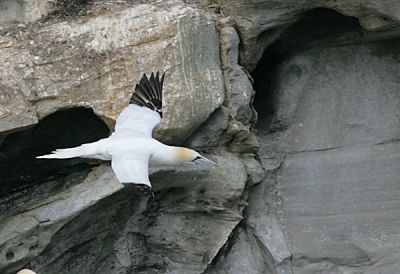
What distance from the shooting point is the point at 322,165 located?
18.2 feet

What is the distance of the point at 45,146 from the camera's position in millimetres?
5148

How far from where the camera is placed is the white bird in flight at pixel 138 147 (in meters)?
4.43

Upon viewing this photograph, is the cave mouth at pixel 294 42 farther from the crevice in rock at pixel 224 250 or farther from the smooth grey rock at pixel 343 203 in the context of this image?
the crevice in rock at pixel 224 250

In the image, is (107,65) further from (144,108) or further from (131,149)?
(131,149)

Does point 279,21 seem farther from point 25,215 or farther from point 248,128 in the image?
point 25,215

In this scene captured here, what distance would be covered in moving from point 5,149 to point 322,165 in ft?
5.04

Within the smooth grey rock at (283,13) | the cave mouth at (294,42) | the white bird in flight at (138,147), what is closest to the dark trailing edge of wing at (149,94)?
the white bird in flight at (138,147)

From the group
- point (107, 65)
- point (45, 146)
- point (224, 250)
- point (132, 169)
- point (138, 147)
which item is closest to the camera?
point (132, 169)

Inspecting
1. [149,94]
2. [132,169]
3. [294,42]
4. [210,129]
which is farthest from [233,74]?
[132,169]

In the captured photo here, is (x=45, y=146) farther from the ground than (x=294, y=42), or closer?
closer

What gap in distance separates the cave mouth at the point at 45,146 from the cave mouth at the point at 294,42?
927 mm

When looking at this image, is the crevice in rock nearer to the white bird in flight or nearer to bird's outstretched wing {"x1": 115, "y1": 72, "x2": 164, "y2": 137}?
the white bird in flight

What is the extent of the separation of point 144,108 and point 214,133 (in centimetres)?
54

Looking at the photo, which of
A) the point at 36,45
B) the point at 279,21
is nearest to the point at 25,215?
the point at 36,45
